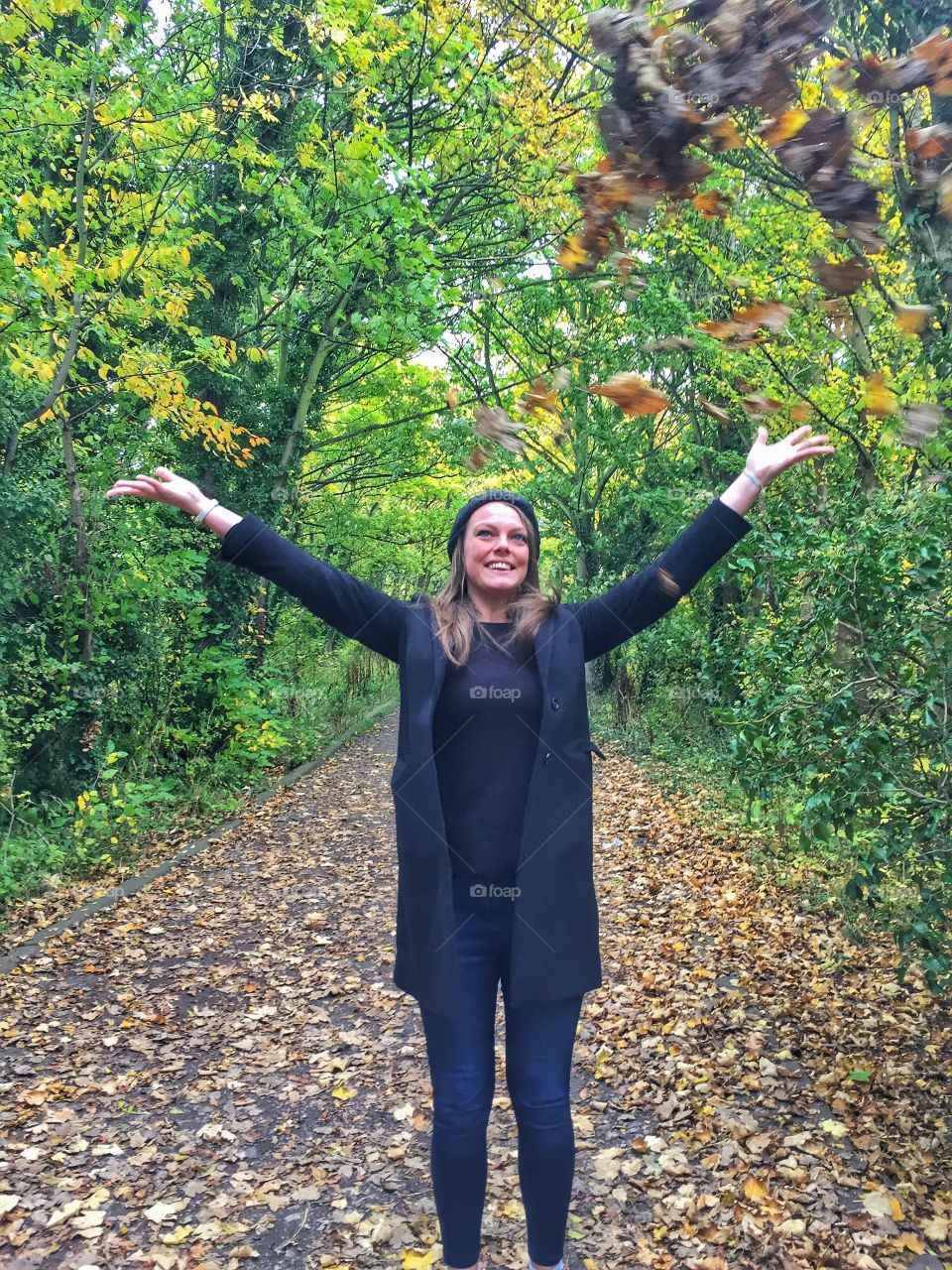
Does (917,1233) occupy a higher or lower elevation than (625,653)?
lower

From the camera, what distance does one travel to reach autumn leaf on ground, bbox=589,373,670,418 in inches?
79.8

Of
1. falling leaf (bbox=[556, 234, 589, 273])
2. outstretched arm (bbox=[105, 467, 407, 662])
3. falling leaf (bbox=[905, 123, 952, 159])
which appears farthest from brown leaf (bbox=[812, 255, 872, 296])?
outstretched arm (bbox=[105, 467, 407, 662])

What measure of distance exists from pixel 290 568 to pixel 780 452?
145cm

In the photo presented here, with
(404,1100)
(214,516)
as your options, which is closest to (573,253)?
(214,516)

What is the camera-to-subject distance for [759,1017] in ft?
16.1

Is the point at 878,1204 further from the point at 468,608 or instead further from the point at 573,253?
the point at 573,253

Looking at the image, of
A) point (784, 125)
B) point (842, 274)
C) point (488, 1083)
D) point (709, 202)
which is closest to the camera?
point (784, 125)

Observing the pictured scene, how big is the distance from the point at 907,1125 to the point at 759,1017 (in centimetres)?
119

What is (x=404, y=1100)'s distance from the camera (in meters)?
4.33

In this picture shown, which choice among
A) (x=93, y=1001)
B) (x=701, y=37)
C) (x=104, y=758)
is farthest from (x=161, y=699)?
(x=701, y=37)

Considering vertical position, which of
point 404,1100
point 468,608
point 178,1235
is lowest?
point 178,1235

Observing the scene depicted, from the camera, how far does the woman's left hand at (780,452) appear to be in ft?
8.45

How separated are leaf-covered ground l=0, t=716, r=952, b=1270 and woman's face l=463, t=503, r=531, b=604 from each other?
2349 mm

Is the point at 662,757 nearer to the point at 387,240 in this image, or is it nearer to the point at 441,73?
the point at 387,240
